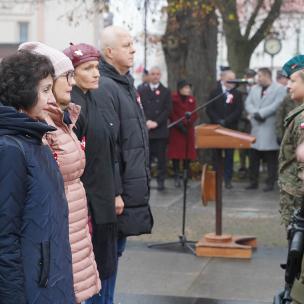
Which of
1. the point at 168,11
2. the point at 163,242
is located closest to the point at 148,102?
the point at 168,11

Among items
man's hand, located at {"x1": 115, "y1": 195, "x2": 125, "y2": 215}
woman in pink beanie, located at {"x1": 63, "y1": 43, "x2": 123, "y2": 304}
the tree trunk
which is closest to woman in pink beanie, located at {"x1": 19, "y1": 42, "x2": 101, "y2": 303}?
woman in pink beanie, located at {"x1": 63, "y1": 43, "x2": 123, "y2": 304}

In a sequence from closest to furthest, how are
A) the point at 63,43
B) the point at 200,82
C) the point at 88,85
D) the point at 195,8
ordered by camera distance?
the point at 88,85 < the point at 195,8 < the point at 200,82 < the point at 63,43

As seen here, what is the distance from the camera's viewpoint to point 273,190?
13289 mm

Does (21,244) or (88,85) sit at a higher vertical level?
(88,85)

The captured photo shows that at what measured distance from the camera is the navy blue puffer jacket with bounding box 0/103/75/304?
328 centimetres

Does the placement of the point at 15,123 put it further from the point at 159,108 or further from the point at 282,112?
the point at 159,108

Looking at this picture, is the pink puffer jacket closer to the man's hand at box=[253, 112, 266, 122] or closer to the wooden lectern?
the wooden lectern

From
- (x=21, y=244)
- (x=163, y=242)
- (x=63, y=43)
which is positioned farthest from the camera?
(x=63, y=43)

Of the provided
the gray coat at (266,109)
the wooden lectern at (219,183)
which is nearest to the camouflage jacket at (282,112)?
the gray coat at (266,109)

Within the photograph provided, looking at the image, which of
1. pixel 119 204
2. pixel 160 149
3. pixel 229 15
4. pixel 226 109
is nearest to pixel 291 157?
pixel 119 204

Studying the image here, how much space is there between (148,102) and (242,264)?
19.4 ft

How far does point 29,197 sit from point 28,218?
0.09 m

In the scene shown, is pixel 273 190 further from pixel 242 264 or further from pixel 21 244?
pixel 21 244

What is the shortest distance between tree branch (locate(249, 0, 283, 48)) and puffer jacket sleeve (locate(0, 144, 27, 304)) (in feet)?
43.2
